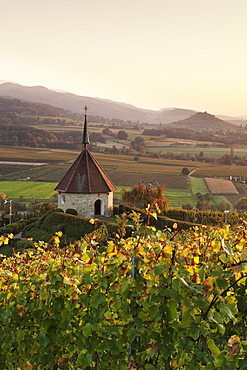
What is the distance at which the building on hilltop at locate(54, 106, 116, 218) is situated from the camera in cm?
3422

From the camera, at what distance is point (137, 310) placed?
13.5ft

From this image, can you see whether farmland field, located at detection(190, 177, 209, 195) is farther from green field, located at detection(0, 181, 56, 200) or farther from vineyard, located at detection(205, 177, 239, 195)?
green field, located at detection(0, 181, 56, 200)

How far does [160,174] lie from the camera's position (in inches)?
4218

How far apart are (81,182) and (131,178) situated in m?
66.8

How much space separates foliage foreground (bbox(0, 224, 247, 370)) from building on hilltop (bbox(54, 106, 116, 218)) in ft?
95.5

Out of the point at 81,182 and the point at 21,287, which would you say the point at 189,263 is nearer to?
the point at 21,287

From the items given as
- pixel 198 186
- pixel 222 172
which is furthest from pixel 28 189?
pixel 222 172

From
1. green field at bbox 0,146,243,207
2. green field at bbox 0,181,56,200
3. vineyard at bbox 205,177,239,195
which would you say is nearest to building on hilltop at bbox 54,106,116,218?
green field at bbox 0,146,243,207

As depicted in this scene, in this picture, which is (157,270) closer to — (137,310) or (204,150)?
(137,310)

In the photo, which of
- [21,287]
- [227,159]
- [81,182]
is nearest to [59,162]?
[227,159]

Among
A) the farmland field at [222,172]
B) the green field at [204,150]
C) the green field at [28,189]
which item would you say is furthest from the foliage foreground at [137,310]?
the green field at [204,150]

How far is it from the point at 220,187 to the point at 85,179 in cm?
5784

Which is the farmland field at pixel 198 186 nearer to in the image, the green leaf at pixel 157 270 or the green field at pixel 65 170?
the green field at pixel 65 170

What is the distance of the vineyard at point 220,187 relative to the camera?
8325 cm
